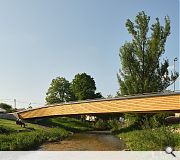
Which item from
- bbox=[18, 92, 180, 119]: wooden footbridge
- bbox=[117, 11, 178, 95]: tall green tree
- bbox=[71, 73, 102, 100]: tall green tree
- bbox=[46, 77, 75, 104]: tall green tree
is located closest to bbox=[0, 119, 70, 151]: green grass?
bbox=[18, 92, 180, 119]: wooden footbridge

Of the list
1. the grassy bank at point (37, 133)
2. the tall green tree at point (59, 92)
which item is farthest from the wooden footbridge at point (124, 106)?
the tall green tree at point (59, 92)

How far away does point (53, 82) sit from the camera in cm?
666

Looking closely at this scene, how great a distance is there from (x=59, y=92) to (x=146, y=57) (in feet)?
12.2

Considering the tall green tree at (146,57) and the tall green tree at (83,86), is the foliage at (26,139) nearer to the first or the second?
the tall green tree at (83,86)

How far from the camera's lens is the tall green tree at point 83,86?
6696mm

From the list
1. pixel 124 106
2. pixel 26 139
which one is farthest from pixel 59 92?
pixel 124 106

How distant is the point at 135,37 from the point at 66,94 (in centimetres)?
385

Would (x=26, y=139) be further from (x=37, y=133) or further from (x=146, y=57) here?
(x=146, y=57)

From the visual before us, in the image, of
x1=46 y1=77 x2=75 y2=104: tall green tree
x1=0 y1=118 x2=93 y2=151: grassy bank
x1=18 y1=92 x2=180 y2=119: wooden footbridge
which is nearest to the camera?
x1=46 y1=77 x2=75 y2=104: tall green tree

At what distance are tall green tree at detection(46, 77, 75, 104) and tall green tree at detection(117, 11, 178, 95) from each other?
2779mm

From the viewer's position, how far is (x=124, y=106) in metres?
12.6

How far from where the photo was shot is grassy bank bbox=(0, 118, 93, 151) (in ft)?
30.9

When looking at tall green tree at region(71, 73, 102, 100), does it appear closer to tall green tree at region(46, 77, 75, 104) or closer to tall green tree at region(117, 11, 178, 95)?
tall green tree at region(46, 77, 75, 104)

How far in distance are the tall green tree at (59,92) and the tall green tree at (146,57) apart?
278 cm
